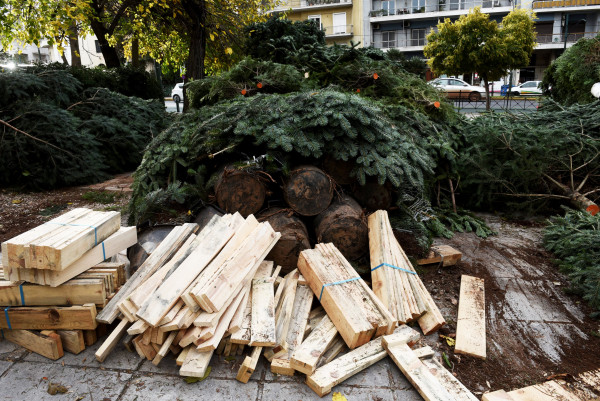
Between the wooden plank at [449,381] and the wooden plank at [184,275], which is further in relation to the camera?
the wooden plank at [184,275]

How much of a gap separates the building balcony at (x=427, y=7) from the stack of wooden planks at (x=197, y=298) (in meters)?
43.8

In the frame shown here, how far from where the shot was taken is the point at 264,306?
329cm

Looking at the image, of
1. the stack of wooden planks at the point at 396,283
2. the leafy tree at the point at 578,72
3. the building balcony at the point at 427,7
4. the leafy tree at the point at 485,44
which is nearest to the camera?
the stack of wooden planks at the point at 396,283

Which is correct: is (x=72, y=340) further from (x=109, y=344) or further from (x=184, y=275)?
(x=184, y=275)

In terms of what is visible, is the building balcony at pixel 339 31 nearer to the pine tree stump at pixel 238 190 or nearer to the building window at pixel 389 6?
the building window at pixel 389 6

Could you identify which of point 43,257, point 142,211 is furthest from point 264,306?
point 142,211

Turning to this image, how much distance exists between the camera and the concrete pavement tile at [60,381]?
274 centimetres

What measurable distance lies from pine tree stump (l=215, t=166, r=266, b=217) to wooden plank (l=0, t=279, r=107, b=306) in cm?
153

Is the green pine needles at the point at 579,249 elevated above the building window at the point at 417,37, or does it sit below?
below

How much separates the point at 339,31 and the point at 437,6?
10.3 m

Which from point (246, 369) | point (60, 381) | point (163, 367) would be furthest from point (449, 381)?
point (60, 381)

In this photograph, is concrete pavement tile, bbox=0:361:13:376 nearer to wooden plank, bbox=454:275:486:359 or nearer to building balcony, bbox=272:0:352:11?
wooden plank, bbox=454:275:486:359

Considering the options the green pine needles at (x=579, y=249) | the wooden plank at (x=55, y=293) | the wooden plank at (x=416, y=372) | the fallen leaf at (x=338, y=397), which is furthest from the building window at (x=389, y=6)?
the fallen leaf at (x=338, y=397)

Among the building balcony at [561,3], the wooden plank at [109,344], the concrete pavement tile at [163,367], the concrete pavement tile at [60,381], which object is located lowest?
the concrete pavement tile at [163,367]
